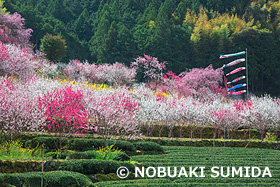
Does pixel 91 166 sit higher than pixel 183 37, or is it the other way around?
pixel 183 37

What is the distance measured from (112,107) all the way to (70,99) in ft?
10.1

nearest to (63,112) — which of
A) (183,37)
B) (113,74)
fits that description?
(113,74)

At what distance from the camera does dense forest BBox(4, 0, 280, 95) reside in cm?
4878

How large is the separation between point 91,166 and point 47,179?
6.56 feet

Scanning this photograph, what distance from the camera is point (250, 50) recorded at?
161ft

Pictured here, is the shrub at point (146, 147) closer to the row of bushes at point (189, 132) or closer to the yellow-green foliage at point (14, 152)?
the yellow-green foliage at point (14, 152)

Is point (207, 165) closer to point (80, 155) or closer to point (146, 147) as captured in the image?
point (146, 147)

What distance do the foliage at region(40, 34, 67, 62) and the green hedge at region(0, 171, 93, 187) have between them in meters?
31.4

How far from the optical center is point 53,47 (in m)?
37.8

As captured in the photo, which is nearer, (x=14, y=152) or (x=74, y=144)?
(x=14, y=152)

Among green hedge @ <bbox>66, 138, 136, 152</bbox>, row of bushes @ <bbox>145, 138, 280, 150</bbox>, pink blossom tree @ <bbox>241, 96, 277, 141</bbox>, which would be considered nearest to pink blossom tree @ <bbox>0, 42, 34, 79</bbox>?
green hedge @ <bbox>66, 138, 136, 152</bbox>

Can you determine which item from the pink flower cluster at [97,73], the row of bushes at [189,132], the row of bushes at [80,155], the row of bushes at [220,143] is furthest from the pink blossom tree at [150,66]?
the row of bushes at [80,155]

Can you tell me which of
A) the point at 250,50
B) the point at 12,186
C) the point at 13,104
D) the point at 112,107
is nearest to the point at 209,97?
the point at 250,50

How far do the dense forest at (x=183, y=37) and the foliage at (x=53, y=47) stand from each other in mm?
7927
